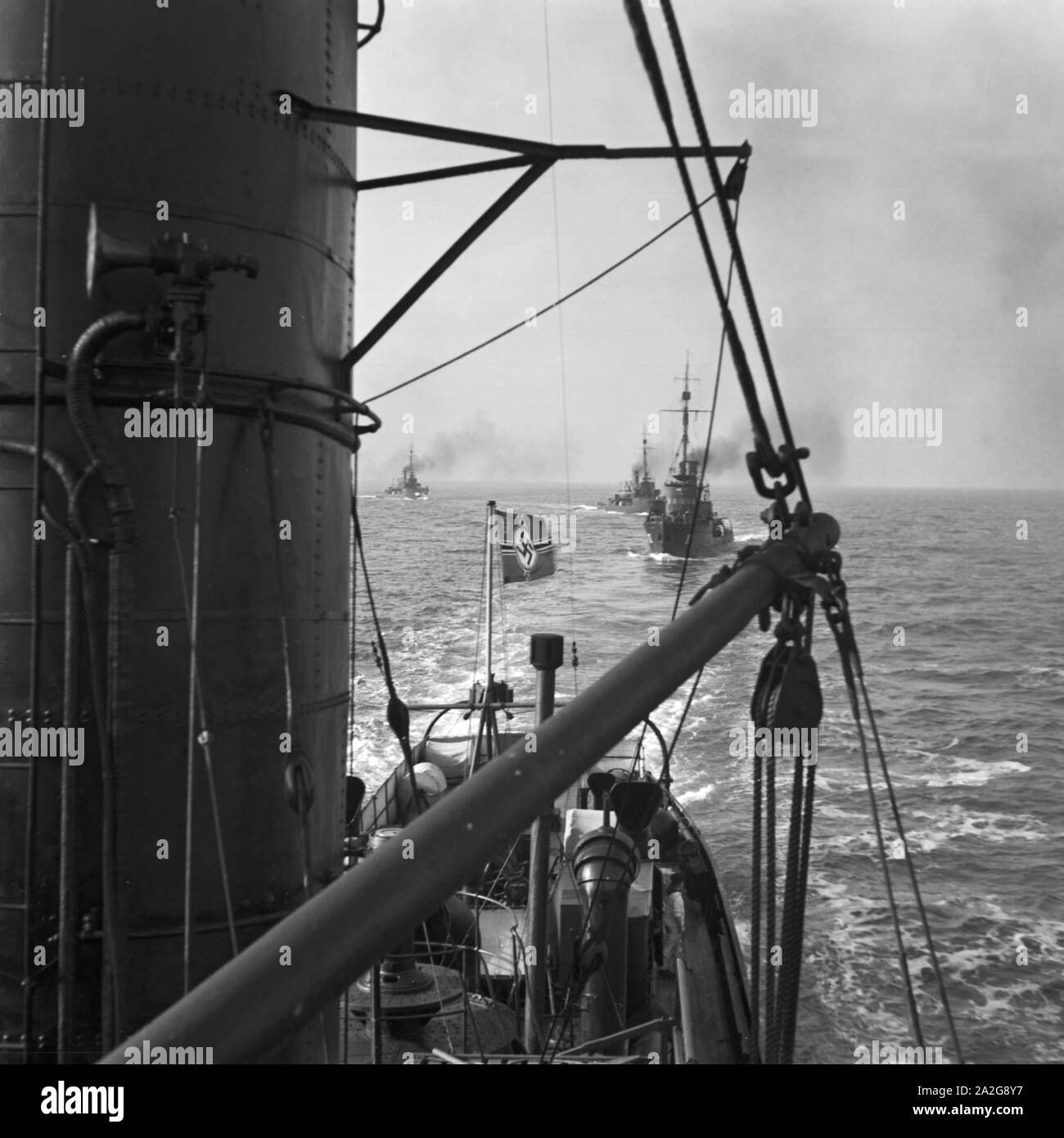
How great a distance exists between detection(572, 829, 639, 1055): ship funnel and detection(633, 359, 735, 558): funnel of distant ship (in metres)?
71.9

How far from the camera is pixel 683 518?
3285 inches

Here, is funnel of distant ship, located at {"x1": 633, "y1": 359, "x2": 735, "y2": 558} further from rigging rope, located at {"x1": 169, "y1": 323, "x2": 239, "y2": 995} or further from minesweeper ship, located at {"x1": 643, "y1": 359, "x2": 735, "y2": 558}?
rigging rope, located at {"x1": 169, "y1": 323, "x2": 239, "y2": 995}

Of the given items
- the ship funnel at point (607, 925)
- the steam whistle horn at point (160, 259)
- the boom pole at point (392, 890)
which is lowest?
the ship funnel at point (607, 925)

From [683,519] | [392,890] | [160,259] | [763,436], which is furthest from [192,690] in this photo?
[683,519]

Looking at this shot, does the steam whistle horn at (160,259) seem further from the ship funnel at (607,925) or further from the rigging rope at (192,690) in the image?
the ship funnel at (607,925)

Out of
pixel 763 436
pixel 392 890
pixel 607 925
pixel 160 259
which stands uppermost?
pixel 160 259

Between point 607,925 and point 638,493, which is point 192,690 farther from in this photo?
point 638,493

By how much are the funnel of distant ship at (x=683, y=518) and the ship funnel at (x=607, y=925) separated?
2830 inches

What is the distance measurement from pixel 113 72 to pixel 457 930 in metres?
9.42

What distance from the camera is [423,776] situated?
1509cm

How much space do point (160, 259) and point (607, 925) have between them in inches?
273

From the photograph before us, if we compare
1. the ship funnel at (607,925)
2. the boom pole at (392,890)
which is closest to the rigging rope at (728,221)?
the boom pole at (392,890)

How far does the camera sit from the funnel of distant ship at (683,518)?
83650mm
